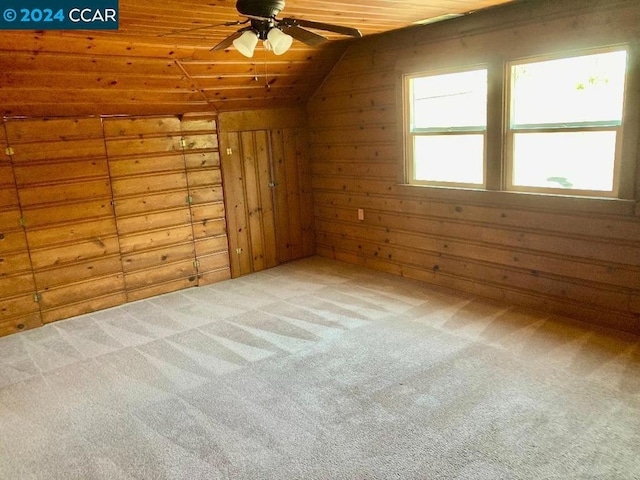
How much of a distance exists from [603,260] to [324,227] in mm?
3216

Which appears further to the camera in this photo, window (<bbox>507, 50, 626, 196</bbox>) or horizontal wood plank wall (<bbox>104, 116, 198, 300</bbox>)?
horizontal wood plank wall (<bbox>104, 116, 198, 300</bbox>)

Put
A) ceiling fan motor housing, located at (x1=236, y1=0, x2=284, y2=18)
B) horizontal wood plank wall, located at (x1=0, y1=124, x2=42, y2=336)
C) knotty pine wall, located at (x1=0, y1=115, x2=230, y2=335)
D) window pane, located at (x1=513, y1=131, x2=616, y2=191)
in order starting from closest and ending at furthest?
ceiling fan motor housing, located at (x1=236, y1=0, x2=284, y2=18)
window pane, located at (x1=513, y1=131, x2=616, y2=191)
horizontal wood plank wall, located at (x1=0, y1=124, x2=42, y2=336)
knotty pine wall, located at (x1=0, y1=115, x2=230, y2=335)

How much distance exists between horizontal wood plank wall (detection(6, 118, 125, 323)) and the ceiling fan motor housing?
105 inches

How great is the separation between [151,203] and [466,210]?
309 centimetres

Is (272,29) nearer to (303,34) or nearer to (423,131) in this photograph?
(303,34)

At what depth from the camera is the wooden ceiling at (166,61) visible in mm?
3148

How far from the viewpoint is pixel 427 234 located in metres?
4.71

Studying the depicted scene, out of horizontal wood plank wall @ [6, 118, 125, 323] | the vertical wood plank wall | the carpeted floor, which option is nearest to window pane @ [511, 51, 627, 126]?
the carpeted floor

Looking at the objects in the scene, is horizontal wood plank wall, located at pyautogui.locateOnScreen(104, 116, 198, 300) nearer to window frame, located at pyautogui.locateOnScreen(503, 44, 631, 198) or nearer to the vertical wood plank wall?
the vertical wood plank wall

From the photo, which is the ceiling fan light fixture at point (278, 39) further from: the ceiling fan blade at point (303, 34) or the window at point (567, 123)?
the window at point (567, 123)

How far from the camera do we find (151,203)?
4812 mm

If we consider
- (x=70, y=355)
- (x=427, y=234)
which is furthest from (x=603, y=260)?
(x=70, y=355)

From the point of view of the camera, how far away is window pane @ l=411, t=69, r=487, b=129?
13.5ft

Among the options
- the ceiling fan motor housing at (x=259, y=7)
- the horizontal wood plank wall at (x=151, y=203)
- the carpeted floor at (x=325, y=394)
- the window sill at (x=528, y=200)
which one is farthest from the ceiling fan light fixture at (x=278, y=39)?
the horizontal wood plank wall at (x=151, y=203)
